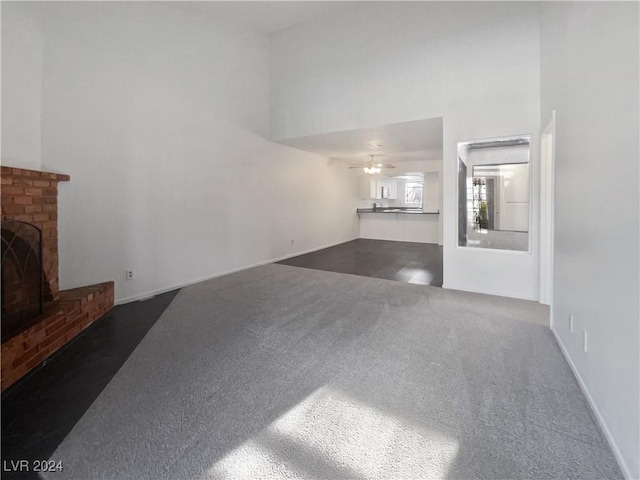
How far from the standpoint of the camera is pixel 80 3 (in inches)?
122

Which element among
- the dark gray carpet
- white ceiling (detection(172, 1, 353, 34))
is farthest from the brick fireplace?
white ceiling (detection(172, 1, 353, 34))

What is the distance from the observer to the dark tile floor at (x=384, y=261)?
482 centimetres

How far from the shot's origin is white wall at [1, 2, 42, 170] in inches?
101

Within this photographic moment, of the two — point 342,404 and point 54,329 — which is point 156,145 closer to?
point 54,329

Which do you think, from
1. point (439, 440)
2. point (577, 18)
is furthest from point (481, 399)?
point (577, 18)

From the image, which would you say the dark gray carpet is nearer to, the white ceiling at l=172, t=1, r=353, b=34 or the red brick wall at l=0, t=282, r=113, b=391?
the red brick wall at l=0, t=282, r=113, b=391

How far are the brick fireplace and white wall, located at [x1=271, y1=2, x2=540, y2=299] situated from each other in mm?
3713

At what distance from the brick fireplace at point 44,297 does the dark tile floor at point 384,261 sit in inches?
132

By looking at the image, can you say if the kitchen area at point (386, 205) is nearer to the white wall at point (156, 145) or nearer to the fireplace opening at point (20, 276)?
the white wall at point (156, 145)

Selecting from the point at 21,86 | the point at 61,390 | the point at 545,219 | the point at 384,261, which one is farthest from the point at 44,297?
the point at 545,219

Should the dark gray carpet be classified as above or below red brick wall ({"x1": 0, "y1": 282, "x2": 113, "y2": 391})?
below

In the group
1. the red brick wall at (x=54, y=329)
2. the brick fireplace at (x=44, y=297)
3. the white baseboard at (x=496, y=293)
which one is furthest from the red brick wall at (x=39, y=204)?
the white baseboard at (x=496, y=293)

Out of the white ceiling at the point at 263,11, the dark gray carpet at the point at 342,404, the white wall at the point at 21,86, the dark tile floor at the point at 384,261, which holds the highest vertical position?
the white ceiling at the point at 263,11

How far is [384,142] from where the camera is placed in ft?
18.4
